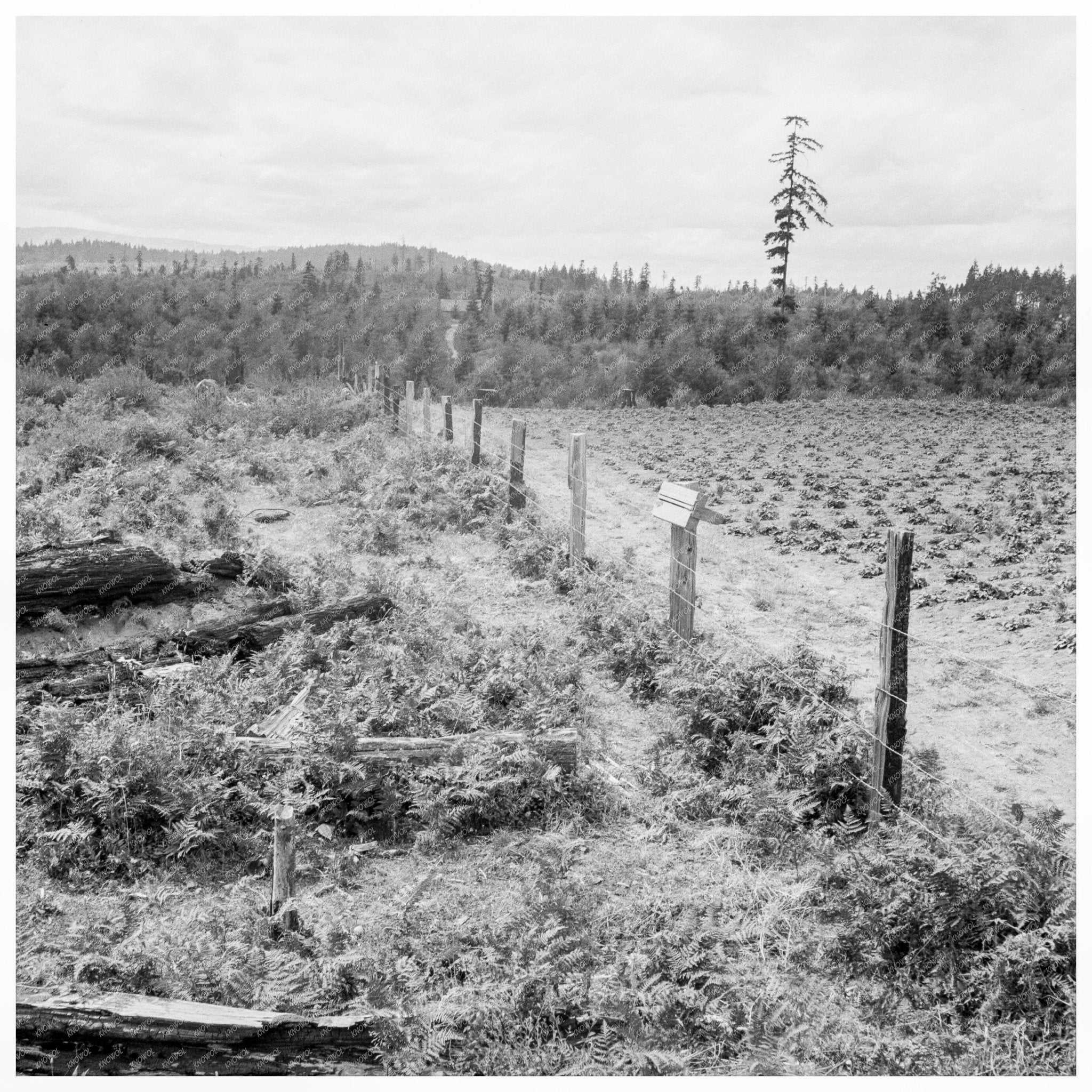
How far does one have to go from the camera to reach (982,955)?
163 inches

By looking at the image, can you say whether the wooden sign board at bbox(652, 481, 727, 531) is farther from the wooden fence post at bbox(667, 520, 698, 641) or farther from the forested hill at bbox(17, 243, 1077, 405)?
the forested hill at bbox(17, 243, 1077, 405)

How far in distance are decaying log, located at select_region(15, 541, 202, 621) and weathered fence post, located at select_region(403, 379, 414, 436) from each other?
13.0 meters

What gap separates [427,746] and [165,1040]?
2681 mm

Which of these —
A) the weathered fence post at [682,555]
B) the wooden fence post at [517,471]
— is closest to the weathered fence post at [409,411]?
the wooden fence post at [517,471]

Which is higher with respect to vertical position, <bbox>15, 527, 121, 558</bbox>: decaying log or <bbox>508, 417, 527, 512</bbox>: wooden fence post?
<bbox>508, 417, 527, 512</bbox>: wooden fence post

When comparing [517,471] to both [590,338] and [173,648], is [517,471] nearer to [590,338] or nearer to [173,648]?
[173,648]

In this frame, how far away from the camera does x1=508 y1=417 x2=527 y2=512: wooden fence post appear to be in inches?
549

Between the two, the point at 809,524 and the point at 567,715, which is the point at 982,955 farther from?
the point at 809,524

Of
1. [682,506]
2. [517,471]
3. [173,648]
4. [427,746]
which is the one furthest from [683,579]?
[517,471]

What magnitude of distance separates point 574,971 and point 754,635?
17.5ft

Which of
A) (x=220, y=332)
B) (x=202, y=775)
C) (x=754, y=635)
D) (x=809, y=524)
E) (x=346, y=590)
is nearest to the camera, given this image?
(x=202, y=775)

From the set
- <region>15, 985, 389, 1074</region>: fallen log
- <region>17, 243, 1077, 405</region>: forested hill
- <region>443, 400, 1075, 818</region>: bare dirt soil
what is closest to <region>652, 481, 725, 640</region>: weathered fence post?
<region>443, 400, 1075, 818</region>: bare dirt soil

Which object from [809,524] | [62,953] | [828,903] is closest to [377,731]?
[62,953]

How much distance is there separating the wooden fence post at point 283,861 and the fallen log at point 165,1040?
836mm
